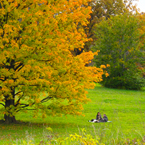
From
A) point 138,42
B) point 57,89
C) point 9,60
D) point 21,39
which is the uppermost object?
point 138,42

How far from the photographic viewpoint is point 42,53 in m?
10.5

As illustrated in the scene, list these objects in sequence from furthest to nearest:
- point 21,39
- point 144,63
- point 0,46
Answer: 1. point 144,63
2. point 21,39
3. point 0,46

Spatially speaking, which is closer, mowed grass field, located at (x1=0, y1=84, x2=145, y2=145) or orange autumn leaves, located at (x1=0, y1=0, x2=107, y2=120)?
mowed grass field, located at (x1=0, y1=84, x2=145, y2=145)

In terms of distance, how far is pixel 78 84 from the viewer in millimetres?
10883

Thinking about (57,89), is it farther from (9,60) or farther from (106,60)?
(106,60)

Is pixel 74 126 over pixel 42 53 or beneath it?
beneath

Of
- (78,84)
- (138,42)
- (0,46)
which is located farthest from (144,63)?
(0,46)

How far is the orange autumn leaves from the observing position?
10.0m

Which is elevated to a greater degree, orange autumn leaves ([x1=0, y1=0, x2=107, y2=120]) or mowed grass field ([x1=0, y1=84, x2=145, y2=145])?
orange autumn leaves ([x1=0, y1=0, x2=107, y2=120])

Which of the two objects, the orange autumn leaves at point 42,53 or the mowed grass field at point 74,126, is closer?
the mowed grass field at point 74,126

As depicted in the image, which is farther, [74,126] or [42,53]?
[74,126]

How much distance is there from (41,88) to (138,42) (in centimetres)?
2400

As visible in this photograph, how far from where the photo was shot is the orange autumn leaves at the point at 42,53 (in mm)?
10023

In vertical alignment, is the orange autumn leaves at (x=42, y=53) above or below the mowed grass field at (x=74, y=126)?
above
